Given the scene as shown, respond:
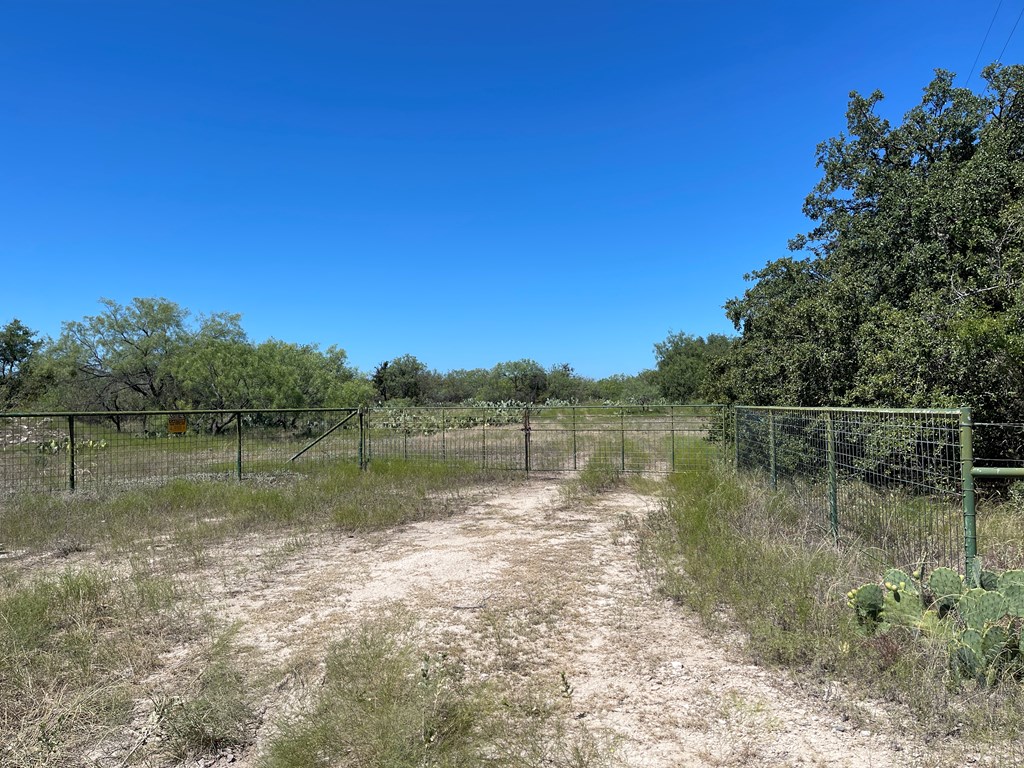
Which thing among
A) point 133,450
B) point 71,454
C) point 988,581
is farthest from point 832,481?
point 133,450

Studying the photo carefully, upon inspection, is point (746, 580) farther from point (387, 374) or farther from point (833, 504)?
point (387, 374)

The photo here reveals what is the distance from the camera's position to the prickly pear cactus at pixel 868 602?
391 cm

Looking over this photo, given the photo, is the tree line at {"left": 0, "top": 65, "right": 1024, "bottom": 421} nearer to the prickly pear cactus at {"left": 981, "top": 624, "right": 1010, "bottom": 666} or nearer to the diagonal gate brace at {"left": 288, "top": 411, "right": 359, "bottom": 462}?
the prickly pear cactus at {"left": 981, "top": 624, "right": 1010, "bottom": 666}

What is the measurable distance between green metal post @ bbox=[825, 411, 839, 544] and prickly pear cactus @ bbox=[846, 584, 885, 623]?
204cm

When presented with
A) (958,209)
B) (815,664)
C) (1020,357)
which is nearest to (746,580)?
(815,664)

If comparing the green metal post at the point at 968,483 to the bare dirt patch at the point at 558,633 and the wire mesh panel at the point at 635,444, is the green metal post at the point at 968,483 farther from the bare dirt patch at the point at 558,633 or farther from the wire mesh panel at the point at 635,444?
the wire mesh panel at the point at 635,444

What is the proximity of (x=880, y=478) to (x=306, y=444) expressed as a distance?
42.2 feet

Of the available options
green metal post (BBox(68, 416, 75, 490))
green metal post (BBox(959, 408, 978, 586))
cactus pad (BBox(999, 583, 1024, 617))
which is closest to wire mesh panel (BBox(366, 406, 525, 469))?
green metal post (BBox(68, 416, 75, 490))

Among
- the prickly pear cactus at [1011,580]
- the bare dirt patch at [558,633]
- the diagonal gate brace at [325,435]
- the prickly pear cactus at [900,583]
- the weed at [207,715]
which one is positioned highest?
the diagonal gate brace at [325,435]

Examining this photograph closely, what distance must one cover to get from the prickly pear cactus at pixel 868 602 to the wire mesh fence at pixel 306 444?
29.9 ft

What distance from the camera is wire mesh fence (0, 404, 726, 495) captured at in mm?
11711

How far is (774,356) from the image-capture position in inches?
521

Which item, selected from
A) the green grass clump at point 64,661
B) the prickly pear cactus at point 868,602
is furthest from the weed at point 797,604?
the green grass clump at point 64,661

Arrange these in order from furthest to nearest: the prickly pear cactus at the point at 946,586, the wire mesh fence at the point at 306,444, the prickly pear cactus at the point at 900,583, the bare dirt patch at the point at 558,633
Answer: the wire mesh fence at the point at 306,444, the prickly pear cactus at the point at 900,583, the prickly pear cactus at the point at 946,586, the bare dirt patch at the point at 558,633
